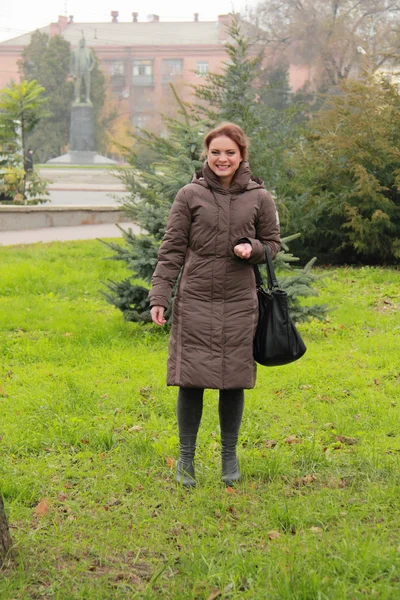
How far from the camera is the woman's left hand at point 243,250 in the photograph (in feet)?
11.4

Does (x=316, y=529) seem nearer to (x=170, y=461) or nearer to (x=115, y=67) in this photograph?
(x=170, y=461)

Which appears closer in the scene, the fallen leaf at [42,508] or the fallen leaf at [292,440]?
the fallen leaf at [42,508]

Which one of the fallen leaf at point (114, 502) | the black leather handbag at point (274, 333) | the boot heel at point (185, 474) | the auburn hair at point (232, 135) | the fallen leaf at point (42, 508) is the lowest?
the fallen leaf at point (114, 502)

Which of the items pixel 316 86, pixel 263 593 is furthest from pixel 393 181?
pixel 316 86

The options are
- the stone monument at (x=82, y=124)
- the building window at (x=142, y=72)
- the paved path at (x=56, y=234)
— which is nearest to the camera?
the paved path at (x=56, y=234)

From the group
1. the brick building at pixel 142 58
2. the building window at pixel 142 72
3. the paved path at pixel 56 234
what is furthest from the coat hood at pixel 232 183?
the building window at pixel 142 72

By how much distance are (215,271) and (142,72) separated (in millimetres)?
88581

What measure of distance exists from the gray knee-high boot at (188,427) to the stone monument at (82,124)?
129 ft

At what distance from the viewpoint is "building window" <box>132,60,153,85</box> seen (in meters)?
87.6

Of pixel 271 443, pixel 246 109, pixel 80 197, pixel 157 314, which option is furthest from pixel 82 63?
pixel 157 314

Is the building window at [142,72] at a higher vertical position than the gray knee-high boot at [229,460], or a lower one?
higher

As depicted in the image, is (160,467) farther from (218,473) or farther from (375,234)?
(375,234)

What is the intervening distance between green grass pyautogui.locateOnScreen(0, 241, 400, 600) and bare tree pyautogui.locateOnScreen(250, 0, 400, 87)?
125 ft

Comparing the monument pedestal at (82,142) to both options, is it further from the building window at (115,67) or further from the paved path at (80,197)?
the building window at (115,67)
